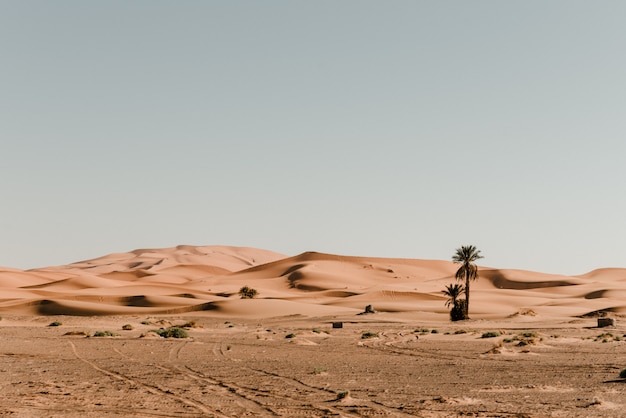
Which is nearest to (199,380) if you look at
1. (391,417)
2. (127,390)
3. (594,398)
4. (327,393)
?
(127,390)

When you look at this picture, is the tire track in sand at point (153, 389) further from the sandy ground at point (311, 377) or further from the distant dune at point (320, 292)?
the distant dune at point (320, 292)

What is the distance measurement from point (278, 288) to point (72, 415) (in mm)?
116730

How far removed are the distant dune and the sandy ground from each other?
32.9 metres

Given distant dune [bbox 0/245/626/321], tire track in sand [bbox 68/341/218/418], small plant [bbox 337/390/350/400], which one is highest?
distant dune [bbox 0/245/626/321]

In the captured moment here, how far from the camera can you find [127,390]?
1794 centimetres

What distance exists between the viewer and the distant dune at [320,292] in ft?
247

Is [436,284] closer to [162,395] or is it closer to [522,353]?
[522,353]

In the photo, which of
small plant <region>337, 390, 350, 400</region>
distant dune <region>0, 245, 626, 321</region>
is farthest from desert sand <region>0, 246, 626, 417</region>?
distant dune <region>0, 245, 626, 321</region>

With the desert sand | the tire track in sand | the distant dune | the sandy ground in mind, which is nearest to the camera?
the tire track in sand

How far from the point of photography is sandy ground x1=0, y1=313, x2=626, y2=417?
15242 mm

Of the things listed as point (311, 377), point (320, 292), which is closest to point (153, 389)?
point (311, 377)

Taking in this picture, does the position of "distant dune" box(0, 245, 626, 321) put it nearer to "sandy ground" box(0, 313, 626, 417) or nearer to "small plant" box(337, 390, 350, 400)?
"sandy ground" box(0, 313, 626, 417)

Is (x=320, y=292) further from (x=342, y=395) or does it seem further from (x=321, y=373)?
(x=342, y=395)

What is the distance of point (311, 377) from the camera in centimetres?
2080
